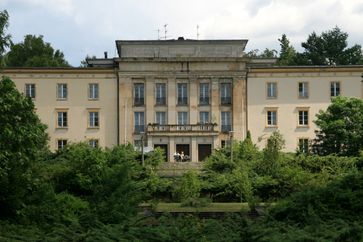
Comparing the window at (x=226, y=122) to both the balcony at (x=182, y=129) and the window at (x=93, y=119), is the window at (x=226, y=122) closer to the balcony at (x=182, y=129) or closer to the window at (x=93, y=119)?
the balcony at (x=182, y=129)

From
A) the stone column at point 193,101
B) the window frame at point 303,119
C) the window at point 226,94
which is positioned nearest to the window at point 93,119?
the stone column at point 193,101

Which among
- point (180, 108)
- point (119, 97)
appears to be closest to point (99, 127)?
point (119, 97)

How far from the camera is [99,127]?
6850cm

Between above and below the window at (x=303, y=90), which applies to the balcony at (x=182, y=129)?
below

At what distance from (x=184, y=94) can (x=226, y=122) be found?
182 inches

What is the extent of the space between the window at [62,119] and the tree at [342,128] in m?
23.0

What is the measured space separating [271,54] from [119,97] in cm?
4407

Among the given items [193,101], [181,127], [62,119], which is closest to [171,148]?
[181,127]

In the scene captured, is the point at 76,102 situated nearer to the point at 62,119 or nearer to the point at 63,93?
the point at 63,93

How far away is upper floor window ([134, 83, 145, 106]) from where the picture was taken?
68.6 m

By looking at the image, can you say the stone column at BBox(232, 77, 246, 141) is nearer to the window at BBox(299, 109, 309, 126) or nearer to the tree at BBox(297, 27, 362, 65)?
the window at BBox(299, 109, 309, 126)

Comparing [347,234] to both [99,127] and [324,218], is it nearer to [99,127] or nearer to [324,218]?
[324,218]

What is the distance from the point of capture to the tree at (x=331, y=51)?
307 ft

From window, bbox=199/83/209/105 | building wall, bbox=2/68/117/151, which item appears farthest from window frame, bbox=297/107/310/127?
building wall, bbox=2/68/117/151
